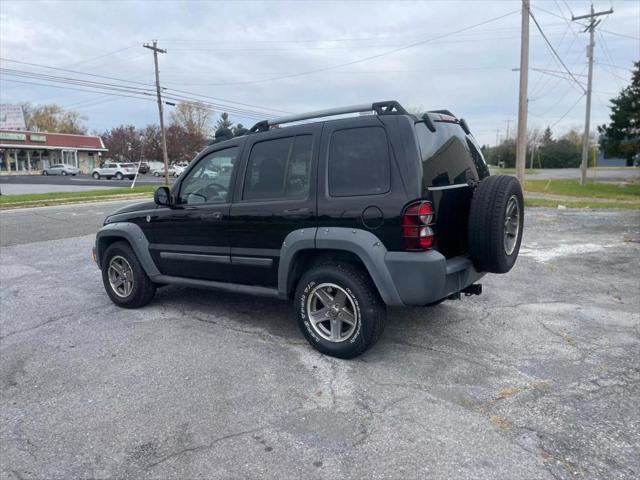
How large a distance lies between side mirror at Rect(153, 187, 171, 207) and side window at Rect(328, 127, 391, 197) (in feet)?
6.54

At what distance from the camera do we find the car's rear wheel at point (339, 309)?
3668mm

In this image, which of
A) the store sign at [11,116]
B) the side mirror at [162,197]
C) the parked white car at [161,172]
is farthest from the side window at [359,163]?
the parked white car at [161,172]

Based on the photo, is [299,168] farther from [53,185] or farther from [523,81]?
[53,185]

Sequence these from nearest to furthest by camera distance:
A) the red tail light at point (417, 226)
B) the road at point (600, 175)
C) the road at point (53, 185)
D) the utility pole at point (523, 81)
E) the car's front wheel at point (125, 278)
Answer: the red tail light at point (417, 226)
the car's front wheel at point (125, 278)
the utility pole at point (523, 81)
the road at point (53, 185)
the road at point (600, 175)

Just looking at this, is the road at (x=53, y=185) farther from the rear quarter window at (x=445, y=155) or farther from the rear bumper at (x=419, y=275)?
the rear bumper at (x=419, y=275)

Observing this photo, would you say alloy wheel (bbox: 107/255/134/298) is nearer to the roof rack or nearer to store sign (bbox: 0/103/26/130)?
the roof rack

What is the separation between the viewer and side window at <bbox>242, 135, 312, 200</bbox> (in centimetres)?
405

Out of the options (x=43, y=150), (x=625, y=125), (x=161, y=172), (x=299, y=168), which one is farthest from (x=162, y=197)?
(x=43, y=150)

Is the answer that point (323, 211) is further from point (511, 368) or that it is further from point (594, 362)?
point (594, 362)

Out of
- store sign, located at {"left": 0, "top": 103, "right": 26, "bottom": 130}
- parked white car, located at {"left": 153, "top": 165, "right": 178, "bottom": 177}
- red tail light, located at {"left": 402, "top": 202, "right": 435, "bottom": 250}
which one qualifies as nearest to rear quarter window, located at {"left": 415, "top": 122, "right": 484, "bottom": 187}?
red tail light, located at {"left": 402, "top": 202, "right": 435, "bottom": 250}

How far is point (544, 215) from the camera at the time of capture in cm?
1380

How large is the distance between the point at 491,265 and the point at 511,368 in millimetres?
814

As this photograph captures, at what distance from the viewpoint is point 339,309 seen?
3.85 m

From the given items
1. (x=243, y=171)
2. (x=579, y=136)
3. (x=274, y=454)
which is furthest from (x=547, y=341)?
(x=579, y=136)
